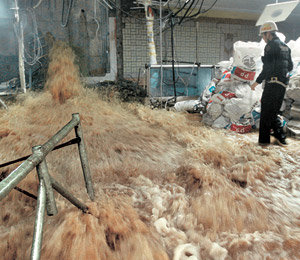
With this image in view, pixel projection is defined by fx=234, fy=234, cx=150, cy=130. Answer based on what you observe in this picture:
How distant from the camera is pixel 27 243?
1377 millimetres

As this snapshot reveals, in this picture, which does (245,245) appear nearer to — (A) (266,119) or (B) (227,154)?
(B) (227,154)

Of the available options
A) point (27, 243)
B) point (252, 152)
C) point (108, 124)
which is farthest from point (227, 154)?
point (27, 243)

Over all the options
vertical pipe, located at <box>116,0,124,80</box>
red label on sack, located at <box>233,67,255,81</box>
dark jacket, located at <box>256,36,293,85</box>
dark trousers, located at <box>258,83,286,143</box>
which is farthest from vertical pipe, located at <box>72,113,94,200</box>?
vertical pipe, located at <box>116,0,124,80</box>

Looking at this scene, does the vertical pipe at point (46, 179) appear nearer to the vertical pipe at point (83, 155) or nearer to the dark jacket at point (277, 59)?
the vertical pipe at point (83, 155)

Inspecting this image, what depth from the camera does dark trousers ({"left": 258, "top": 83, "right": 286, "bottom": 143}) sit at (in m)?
3.16

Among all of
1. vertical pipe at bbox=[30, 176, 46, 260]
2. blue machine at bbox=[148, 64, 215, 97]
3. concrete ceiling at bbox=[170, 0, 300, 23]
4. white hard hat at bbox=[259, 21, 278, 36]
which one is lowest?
vertical pipe at bbox=[30, 176, 46, 260]

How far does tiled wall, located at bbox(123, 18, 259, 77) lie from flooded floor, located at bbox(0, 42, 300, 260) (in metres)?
4.07

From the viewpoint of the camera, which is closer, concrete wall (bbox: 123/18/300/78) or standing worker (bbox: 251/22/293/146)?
standing worker (bbox: 251/22/293/146)

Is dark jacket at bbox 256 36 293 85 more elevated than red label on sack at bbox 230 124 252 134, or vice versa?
dark jacket at bbox 256 36 293 85

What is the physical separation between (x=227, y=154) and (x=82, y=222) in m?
2.03

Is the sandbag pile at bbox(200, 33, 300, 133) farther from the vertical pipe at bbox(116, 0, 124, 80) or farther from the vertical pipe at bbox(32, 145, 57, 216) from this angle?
the vertical pipe at bbox(116, 0, 124, 80)

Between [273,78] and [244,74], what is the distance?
0.85m

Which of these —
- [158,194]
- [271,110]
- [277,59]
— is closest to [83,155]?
[158,194]

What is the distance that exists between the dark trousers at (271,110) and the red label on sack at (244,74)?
30.9 inches
